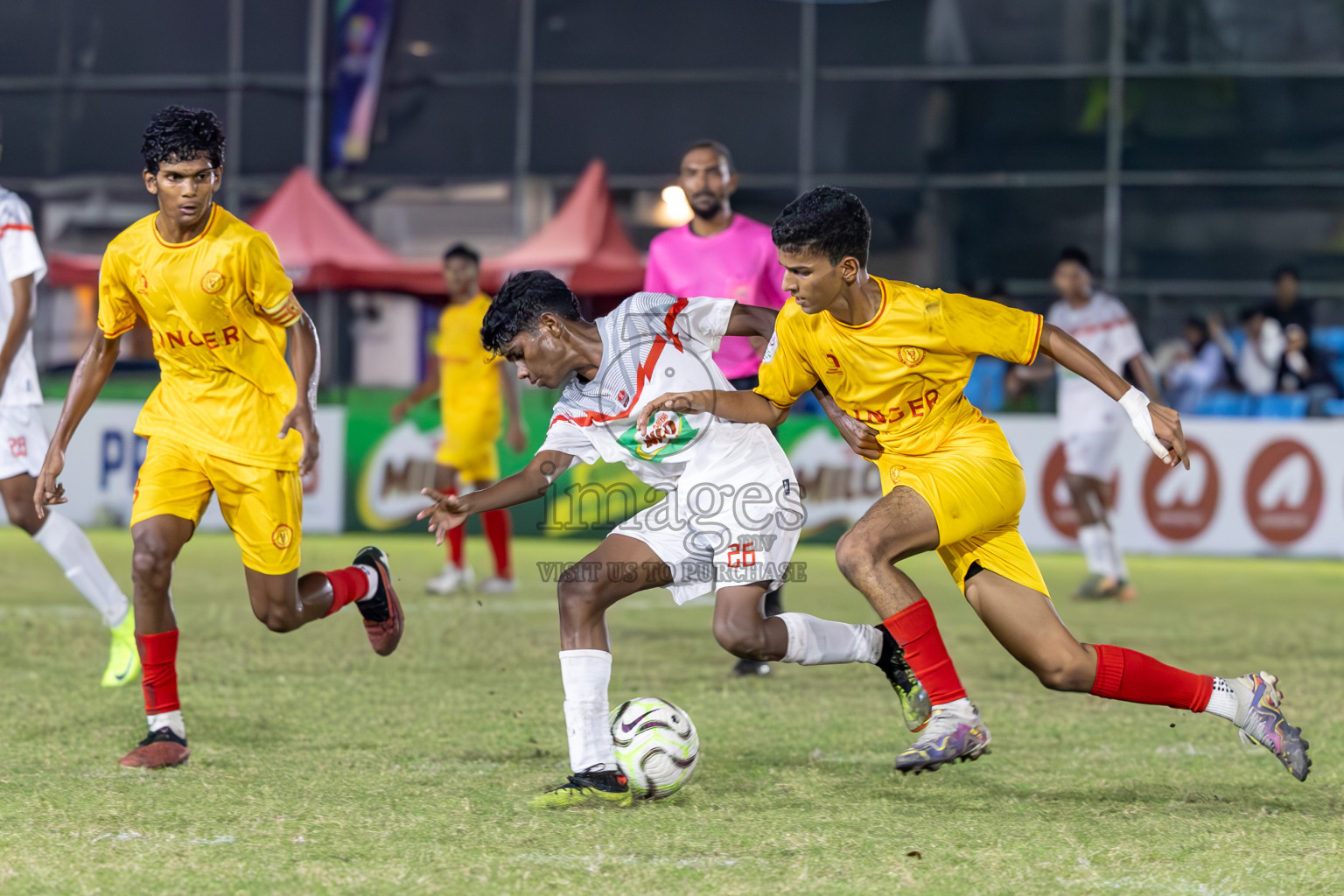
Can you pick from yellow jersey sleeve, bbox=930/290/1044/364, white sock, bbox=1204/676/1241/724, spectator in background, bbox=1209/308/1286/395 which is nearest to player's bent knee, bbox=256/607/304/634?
yellow jersey sleeve, bbox=930/290/1044/364

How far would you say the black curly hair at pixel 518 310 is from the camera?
448cm

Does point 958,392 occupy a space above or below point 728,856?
above

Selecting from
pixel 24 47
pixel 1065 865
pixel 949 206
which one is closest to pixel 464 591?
pixel 1065 865

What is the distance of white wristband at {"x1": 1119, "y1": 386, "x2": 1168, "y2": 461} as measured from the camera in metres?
4.22

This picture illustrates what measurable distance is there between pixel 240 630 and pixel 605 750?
415 centimetres

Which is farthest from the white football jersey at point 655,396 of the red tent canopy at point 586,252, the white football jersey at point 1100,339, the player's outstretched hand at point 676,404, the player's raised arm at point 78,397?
the red tent canopy at point 586,252

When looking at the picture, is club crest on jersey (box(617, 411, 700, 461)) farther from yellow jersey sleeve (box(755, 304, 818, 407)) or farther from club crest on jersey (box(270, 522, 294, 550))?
club crest on jersey (box(270, 522, 294, 550))

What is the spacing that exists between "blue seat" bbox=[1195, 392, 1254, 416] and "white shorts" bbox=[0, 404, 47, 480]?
11.3 metres

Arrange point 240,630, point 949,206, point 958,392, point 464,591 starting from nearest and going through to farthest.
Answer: point 958,392 → point 240,630 → point 464,591 → point 949,206

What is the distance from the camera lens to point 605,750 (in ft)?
14.5

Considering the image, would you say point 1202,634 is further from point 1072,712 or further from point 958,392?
point 958,392

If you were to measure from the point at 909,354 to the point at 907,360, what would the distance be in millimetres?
16

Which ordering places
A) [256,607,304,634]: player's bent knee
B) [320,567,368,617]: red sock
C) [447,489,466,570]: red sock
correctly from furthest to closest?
[447,489,466,570]: red sock, [320,567,368,617]: red sock, [256,607,304,634]: player's bent knee

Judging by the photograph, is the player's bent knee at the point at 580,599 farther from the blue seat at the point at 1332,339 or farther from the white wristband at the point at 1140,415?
the blue seat at the point at 1332,339
